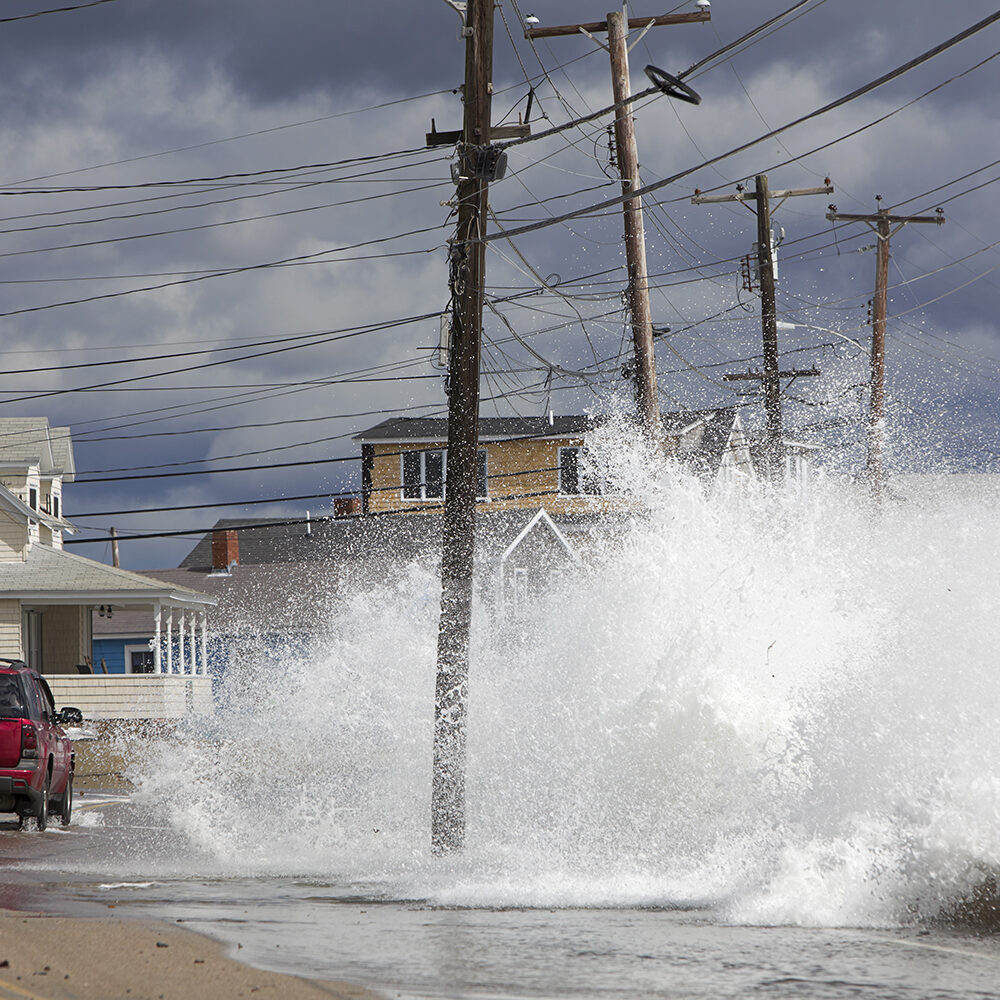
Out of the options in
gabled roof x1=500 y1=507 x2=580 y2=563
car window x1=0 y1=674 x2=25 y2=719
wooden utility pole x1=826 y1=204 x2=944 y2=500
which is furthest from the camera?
gabled roof x1=500 y1=507 x2=580 y2=563

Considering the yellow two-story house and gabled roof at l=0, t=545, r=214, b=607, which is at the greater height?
the yellow two-story house

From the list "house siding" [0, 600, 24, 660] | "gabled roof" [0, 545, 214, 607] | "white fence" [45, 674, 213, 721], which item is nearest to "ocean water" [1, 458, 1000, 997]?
"white fence" [45, 674, 213, 721]

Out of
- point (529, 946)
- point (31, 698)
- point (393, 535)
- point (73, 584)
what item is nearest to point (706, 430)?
point (393, 535)

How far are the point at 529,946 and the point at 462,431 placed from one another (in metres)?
7.45

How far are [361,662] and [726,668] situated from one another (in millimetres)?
6386

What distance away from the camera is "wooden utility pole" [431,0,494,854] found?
14.2 meters

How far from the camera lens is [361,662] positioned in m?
18.8

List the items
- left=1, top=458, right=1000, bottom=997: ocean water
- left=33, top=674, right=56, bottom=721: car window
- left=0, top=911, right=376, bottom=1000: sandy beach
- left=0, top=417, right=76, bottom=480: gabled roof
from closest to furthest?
left=0, top=911, right=376, bottom=1000: sandy beach < left=1, top=458, right=1000, bottom=997: ocean water < left=33, top=674, right=56, bottom=721: car window < left=0, top=417, right=76, bottom=480: gabled roof

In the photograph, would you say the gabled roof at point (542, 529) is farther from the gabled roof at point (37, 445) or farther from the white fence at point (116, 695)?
the gabled roof at point (37, 445)

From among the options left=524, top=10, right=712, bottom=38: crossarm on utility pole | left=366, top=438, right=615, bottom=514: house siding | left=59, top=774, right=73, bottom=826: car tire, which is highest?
left=524, top=10, right=712, bottom=38: crossarm on utility pole

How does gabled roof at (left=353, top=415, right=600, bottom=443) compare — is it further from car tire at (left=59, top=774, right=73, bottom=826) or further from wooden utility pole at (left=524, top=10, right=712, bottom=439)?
car tire at (left=59, top=774, right=73, bottom=826)

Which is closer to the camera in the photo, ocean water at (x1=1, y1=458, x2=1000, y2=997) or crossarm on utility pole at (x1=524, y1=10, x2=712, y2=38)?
ocean water at (x1=1, y1=458, x2=1000, y2=997)

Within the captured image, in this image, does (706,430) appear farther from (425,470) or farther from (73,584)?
(73,584)

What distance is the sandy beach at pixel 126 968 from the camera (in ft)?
21.9
